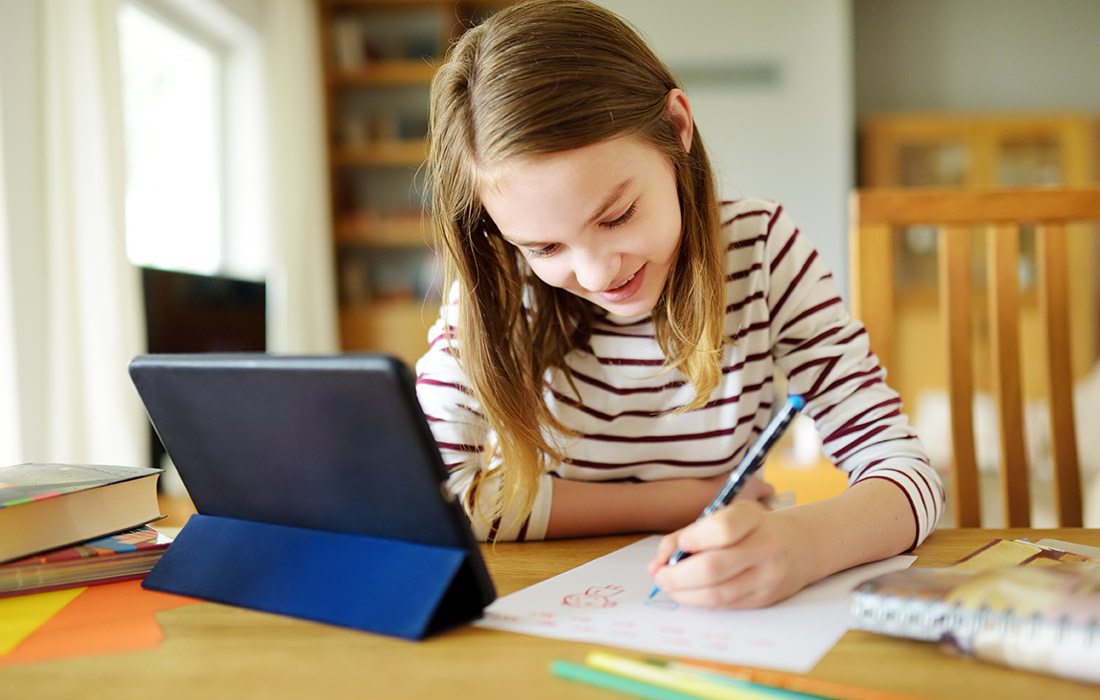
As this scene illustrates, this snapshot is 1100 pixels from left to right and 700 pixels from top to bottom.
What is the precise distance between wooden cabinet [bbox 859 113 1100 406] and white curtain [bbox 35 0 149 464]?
314 centimetres

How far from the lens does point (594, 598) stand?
2.11ft

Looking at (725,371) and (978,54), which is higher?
(978,54)

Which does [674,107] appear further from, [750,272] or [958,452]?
[958,452]

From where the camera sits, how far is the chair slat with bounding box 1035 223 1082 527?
3.68 ft

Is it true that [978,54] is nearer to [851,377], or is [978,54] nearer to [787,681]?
[851,377]

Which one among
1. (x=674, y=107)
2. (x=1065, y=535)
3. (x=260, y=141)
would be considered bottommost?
(x=1065, y=535)

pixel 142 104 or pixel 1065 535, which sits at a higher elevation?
pixel 142 104

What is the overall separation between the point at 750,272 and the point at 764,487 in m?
0.21

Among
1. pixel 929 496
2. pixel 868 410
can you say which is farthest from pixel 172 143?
pixel 929 496

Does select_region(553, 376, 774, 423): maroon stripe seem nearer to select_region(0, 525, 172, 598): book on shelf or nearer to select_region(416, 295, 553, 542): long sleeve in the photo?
select_region(416, 295, 553, 542): long sleeve

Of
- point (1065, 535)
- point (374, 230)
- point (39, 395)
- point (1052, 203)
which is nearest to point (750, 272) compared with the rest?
point (1065, 535)

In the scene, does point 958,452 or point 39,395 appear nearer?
point 958,452

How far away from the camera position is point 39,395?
2.14 meters

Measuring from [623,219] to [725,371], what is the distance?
0.87ft
